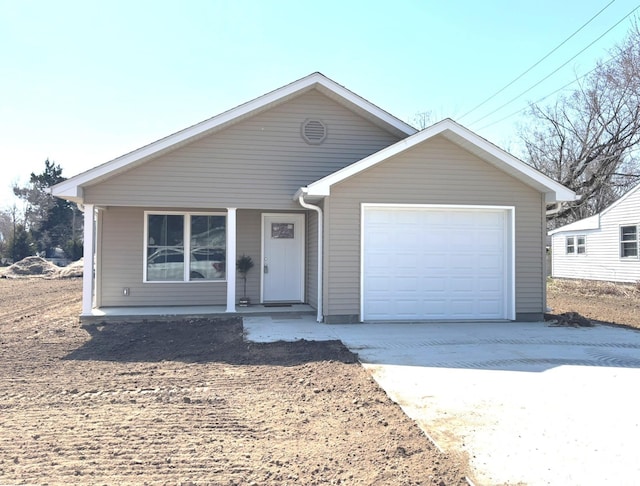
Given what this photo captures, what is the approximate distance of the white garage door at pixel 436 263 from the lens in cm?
952

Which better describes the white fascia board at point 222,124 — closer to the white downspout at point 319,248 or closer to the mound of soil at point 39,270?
the white downspout at point 319,248

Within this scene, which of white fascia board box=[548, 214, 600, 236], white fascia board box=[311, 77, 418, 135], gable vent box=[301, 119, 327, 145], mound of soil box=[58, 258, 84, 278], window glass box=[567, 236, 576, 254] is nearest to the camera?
white fascia board box=[311, 77, 418, 135]

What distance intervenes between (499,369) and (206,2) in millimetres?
9032

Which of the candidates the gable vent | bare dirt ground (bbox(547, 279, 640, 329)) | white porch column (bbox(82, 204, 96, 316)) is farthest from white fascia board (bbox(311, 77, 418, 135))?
white porch column (bbox(82, 204, 96, 316))

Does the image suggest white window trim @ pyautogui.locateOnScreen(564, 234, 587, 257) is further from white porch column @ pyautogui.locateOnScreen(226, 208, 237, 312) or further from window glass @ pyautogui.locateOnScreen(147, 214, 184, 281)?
window glass @ pyautogui.locateOnScreen(147, 214, 184, 281)

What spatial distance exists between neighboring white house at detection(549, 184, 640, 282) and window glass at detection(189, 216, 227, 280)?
15823mm

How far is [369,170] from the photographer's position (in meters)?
9.34

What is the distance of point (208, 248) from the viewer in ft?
38.3

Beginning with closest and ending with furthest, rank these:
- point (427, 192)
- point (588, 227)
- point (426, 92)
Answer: point (427, 192)
point (588, 227)
point (426, 92)

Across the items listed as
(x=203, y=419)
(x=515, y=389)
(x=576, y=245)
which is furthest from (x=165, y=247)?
(x=576, y=245)

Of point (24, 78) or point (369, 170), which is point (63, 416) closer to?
point (369, 170)

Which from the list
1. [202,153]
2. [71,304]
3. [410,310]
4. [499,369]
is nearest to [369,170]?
[410,310]

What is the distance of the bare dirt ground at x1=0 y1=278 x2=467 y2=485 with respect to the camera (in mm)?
3322

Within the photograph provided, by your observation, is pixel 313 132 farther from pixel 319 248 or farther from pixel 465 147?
pixel 465 147
